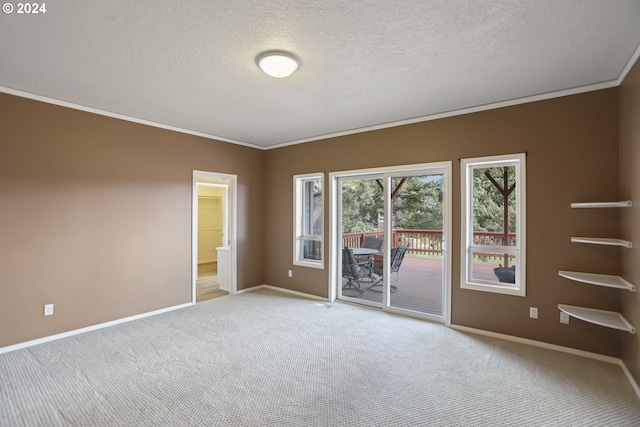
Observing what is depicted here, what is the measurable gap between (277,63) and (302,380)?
267cm

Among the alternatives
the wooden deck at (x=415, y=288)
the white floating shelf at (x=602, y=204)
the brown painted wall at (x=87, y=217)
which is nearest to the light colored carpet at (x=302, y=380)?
the brown painted wall at (x=87, y=217)

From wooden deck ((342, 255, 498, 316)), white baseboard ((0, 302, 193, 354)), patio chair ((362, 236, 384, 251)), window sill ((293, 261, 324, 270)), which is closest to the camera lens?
white baseboard ((0, 302, 193, 354))

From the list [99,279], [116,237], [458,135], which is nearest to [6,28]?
[116,237]

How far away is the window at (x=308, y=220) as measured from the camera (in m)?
5.15

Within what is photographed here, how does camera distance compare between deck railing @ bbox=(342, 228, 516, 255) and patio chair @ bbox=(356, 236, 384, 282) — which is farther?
patio chair @ bbox=(356, 236, 384, 282)

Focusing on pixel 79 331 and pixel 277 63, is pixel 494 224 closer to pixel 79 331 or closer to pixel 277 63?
pixel 277 63

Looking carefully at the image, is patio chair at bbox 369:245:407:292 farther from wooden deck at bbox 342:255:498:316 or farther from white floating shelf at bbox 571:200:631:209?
white floating shelf at bbox 571:200:631:209

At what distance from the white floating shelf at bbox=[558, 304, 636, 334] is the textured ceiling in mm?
2215

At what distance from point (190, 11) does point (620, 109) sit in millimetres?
3787

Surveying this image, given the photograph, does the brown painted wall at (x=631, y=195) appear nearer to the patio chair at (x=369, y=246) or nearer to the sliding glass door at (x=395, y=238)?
the sliding glass door at (x=395, y=238)

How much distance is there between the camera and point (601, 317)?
2.74m

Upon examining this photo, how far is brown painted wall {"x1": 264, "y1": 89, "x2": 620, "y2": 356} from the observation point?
2918 millimetres

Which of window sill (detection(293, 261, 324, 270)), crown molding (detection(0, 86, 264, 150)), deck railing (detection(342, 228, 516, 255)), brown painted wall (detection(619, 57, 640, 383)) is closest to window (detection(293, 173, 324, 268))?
window sill (detection(293, 261, 324, 270))

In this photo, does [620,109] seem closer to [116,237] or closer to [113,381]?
[113,381]
